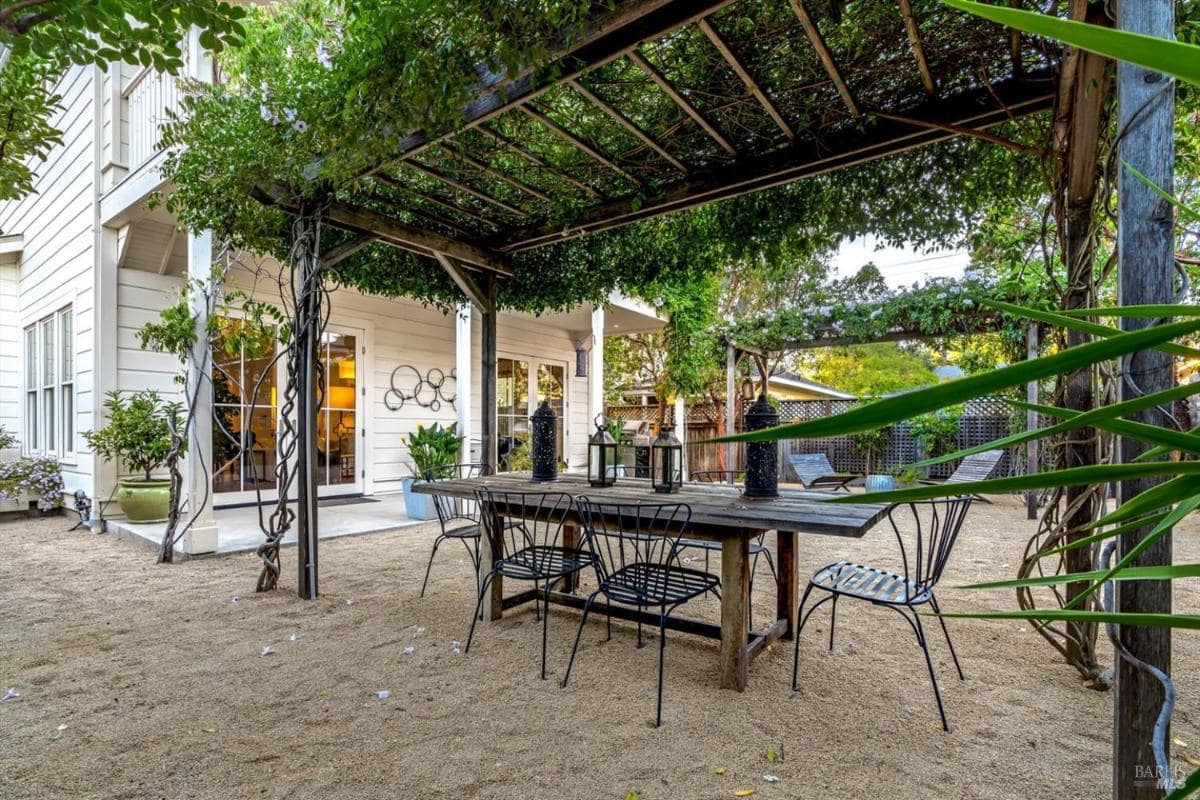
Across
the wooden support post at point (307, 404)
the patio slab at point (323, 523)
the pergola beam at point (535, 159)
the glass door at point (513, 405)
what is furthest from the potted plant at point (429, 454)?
the pergola beam at point (535, 159)

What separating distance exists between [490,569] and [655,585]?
101 centimetres

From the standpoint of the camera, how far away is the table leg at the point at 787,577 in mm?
2887

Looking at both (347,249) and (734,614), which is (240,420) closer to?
(347,249)

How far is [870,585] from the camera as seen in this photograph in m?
2.49

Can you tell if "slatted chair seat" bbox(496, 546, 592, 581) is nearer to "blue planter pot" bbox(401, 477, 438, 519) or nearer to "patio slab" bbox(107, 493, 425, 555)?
"patio slab" bbox(107, 493, 425, 555)

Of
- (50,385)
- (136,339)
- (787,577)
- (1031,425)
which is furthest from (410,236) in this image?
(1031,425)

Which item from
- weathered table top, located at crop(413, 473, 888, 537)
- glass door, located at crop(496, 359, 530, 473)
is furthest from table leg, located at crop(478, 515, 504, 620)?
glass door, located at crop(496, 359, 530, 473)

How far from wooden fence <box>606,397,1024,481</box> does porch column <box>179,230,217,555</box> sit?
5.12 m

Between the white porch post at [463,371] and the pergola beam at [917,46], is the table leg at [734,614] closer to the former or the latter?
the pergola beam at [917,46]

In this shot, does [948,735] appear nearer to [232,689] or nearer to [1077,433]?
[1077,433]

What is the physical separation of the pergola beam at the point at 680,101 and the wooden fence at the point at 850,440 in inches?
191

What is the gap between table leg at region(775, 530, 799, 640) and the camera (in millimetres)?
2887

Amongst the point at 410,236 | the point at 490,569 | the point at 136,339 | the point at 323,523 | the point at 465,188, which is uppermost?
the point at 465,188

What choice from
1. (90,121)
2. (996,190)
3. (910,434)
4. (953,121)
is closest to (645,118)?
(953,121)
